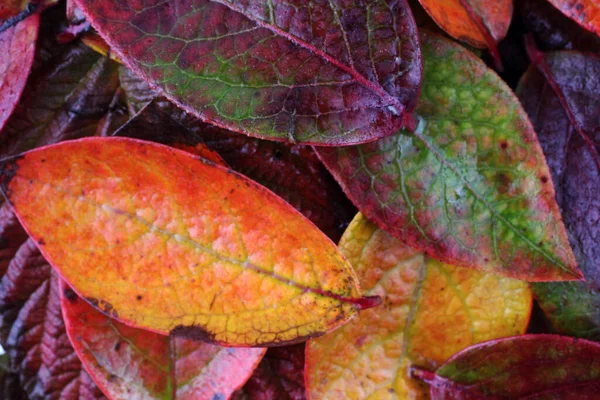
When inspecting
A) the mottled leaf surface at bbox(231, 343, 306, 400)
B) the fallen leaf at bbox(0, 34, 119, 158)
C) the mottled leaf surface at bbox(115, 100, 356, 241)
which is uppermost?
the fallen leaf at bbox(0, 34, 119, 158)

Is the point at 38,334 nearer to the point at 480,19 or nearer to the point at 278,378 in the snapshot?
the point at 278,378

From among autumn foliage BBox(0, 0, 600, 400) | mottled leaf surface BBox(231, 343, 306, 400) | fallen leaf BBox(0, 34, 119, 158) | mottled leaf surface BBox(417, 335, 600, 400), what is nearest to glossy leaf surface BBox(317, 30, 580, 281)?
autumn foliage BBox(0, 0, 600, 400)

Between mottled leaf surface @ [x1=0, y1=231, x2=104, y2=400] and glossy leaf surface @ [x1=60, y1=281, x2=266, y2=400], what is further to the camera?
mottled leaf surface @ [x1=0, y1=231, x2=104, y2=400]

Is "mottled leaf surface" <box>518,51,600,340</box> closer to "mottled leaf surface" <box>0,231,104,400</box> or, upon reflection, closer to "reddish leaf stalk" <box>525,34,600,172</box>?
"reddish leaf stalk" <box>525,34,600,172</box>

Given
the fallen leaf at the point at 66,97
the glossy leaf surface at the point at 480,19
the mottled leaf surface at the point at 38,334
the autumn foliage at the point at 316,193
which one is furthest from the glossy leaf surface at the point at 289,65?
the mottled leaf surface at the point at 38,334

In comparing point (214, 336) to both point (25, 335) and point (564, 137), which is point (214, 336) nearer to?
point (25, 335)

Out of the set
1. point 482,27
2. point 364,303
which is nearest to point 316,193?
point 364,303

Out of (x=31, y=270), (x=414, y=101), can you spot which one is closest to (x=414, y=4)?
(x=414, y=101)
